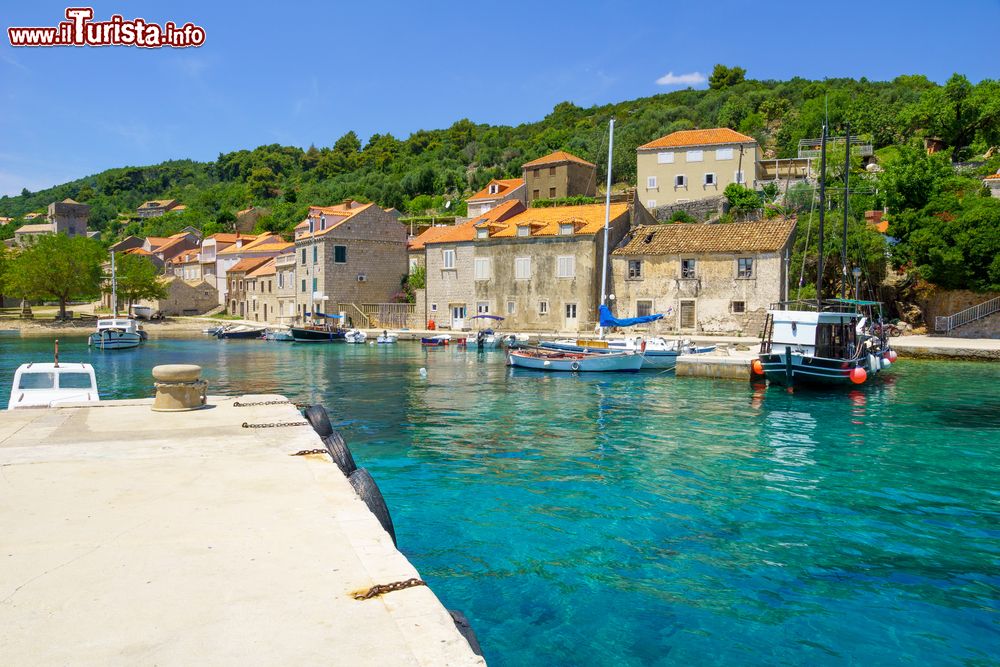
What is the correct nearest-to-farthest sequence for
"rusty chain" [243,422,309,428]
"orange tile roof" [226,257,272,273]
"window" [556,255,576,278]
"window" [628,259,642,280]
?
"rusty chain" [243,422,309,428] < "window" [628,259,642,280] < "window" [556,255,576,278] < "orange tile roof" [226,257,272,273]

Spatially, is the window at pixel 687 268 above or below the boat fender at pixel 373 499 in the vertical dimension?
above

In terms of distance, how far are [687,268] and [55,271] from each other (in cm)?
6141

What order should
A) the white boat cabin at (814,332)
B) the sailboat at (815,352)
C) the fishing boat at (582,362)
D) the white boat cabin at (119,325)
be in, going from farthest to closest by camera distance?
the white boat cabin at (119,325) → the fishing boat at (582,362) → the white boat cabin at (814,332) → the sailboat at (815,352)

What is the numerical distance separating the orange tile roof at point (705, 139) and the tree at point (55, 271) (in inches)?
2278

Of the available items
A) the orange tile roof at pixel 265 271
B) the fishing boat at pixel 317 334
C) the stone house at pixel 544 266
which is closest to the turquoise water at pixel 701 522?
the stone house at pixel 544 266

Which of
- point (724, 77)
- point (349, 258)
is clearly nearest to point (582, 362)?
point (349, 258)

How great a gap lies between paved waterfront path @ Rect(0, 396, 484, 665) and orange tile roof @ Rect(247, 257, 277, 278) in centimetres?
6290

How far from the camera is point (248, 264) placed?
7612cm

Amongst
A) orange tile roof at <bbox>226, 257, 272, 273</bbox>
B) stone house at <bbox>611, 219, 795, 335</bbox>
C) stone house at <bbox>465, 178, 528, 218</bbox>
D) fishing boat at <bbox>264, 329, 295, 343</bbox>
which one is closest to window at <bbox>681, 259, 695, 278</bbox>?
stone house at <bbox>611, 219, 795, 335</bbox>

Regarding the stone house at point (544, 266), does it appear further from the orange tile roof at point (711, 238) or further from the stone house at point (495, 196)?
the stone house at point (495, 196)

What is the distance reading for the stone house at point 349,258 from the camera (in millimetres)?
57781

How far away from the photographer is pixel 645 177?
206 ft

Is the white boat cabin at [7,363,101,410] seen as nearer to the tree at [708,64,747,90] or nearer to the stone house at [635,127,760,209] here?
the stone house at [635,127,760,209]

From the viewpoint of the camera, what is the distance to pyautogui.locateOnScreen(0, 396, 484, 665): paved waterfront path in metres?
3.76
